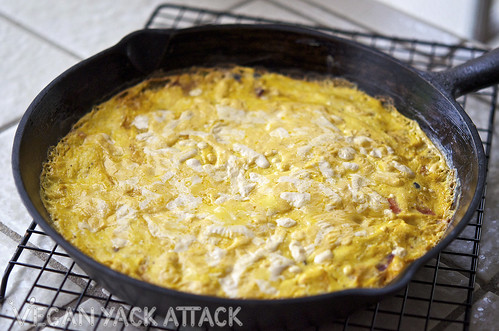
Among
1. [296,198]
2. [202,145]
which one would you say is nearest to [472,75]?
[296,198]

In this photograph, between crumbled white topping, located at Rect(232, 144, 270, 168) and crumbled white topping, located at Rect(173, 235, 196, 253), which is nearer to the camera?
crumbled white topping, located at Rect(173, 235, 196, 253)

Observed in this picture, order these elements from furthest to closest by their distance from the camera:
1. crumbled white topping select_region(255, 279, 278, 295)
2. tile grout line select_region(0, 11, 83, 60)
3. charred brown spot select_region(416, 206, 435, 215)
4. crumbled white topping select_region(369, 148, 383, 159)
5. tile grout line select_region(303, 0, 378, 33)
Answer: tile grout line select_region(303, 0, 378, 33) < tile grout line select_region(0, 11, 83, 60) < crumbled white topping select_region(369, 148, 383, 159) < charred brown spot select_region(416, 206, 435, 215) < crumbled white topping select_region(255, 279, 278, 295)

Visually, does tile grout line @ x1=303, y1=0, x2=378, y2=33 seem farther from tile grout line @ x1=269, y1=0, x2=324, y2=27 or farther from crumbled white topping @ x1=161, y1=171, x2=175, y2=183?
crumbled white topping @ x1=161, y1=171, x2=175, y2=183

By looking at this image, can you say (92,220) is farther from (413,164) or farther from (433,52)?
(433,52)

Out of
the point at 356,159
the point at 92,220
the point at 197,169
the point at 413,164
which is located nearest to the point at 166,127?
the point at 197,169

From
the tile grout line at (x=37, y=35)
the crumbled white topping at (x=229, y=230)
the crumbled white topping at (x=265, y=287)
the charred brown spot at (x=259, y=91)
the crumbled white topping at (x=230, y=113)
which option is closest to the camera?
the crumbled white topping at (x=265, y=287)

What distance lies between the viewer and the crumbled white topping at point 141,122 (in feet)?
4.81

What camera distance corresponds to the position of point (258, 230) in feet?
3.88

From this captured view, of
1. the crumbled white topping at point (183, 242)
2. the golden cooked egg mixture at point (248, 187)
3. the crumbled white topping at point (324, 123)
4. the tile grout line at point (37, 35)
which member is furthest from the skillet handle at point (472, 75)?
the tile grout line at point (37, 35)

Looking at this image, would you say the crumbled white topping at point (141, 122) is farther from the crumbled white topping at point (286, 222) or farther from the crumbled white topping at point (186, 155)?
the crumbled white topping at point (286, 222)

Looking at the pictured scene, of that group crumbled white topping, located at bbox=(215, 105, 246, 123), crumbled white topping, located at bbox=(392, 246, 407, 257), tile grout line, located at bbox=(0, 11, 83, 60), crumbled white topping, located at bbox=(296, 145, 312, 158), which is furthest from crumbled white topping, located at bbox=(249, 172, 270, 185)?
tile grout line, located at bbox=(0, 11, 83, 60)

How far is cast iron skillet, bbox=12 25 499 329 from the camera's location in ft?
3.19

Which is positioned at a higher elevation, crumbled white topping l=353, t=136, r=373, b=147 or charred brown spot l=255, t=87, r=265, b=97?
crumbled white topping l=353, t=136, r=373, b=147

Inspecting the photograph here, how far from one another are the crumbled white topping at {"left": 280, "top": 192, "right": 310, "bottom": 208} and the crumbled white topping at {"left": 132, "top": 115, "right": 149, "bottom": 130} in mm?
441
